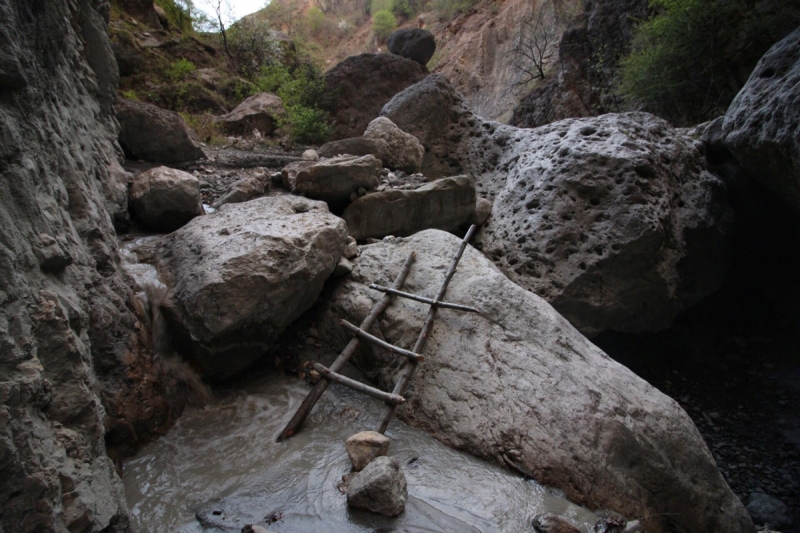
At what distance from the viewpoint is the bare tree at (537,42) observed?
1338cm

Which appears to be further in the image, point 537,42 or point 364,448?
point 537,42

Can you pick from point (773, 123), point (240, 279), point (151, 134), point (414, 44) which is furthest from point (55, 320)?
point (414, 44)

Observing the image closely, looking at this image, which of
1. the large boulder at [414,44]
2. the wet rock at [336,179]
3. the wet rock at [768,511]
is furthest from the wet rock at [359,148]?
the large boulder at [414,44]

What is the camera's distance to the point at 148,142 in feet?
19.3

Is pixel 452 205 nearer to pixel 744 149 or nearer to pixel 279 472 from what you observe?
pixel 744 149

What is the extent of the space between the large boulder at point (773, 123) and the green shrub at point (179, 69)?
1141cm

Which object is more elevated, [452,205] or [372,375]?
[452,205]

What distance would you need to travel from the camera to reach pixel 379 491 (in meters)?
2.16

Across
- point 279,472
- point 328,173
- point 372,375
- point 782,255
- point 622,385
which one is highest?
point 782,255

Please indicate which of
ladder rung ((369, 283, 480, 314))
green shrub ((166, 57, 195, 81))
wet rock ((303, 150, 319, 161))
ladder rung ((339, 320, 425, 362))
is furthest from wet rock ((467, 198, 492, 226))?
green shrub ((166, 57, 195, 81))

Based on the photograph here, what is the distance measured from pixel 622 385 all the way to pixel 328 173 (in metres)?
3.57

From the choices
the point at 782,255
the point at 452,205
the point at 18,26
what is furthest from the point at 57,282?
the point at 782,255

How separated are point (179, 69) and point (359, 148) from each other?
7425 mm

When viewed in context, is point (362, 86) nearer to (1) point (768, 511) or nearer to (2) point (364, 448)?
(2) point (364, 448)
